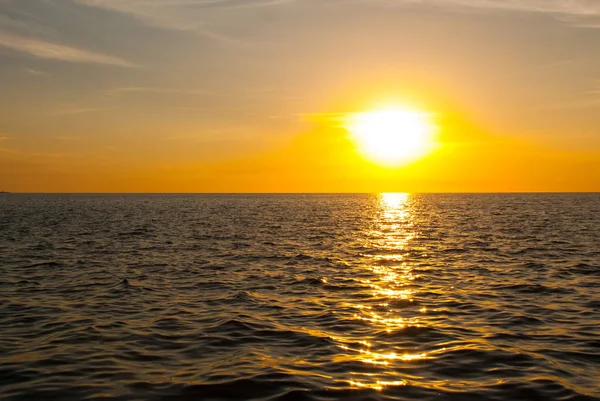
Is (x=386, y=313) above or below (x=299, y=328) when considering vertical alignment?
above

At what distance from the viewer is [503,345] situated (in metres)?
14.6

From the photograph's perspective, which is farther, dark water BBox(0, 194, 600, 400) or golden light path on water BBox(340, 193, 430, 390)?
golden light path on water BBox(340, 193, 430, 390)

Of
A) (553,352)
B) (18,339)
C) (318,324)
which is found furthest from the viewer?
(318,324)

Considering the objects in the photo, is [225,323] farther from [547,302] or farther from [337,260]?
[337,260]

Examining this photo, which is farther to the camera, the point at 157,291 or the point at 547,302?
the point at 157,291

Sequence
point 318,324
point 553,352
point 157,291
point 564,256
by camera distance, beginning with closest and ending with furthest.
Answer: point 553,352, point 318,324, point 157,291, point 564,256

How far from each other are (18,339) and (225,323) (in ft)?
19.7

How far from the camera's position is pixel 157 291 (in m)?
22.5

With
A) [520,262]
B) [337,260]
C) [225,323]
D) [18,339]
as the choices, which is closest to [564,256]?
[520,262]

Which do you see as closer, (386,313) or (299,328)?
(299,328)

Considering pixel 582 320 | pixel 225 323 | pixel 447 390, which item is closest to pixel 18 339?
pixel 225 323

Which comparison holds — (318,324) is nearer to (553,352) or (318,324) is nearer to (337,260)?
(553,352)

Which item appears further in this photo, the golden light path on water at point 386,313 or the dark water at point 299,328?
the golden light path on water at point 386,313

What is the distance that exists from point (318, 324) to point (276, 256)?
18741mm
